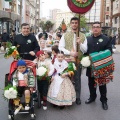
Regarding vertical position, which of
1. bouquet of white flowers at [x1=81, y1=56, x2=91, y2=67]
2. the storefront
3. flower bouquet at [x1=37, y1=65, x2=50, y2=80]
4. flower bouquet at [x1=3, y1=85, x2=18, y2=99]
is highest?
the storefront

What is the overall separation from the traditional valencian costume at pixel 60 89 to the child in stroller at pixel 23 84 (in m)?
0.68

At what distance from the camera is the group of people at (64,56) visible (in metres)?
5.61

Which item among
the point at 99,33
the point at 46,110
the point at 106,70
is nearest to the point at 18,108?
the point at 46,110

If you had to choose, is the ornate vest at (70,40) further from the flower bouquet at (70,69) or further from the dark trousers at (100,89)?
the dark trousers at (100,89)

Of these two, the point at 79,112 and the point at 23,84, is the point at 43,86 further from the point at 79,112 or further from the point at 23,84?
the point at 79,112

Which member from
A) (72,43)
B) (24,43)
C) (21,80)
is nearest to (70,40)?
(72,43)

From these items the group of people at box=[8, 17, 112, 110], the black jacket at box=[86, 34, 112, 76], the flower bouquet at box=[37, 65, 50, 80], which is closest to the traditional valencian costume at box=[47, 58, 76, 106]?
the group of people at box=[8, 17, 112, 110]

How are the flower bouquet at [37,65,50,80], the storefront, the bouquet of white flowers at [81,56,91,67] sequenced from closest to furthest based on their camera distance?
the flower bouquet at [37,65,50,80], the bouquet of white flowers at [81,56,91,67], the storefront

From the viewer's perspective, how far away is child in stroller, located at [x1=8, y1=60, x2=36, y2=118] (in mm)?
4926

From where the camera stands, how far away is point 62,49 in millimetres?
5863

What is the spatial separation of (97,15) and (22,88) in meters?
97.6

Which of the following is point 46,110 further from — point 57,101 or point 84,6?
point 84,6

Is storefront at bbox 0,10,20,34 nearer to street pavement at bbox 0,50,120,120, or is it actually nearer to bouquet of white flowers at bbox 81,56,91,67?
street pavement at bbox 0,50,120,120

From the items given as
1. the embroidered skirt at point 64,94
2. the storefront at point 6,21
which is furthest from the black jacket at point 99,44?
the storefront at point 6,21
